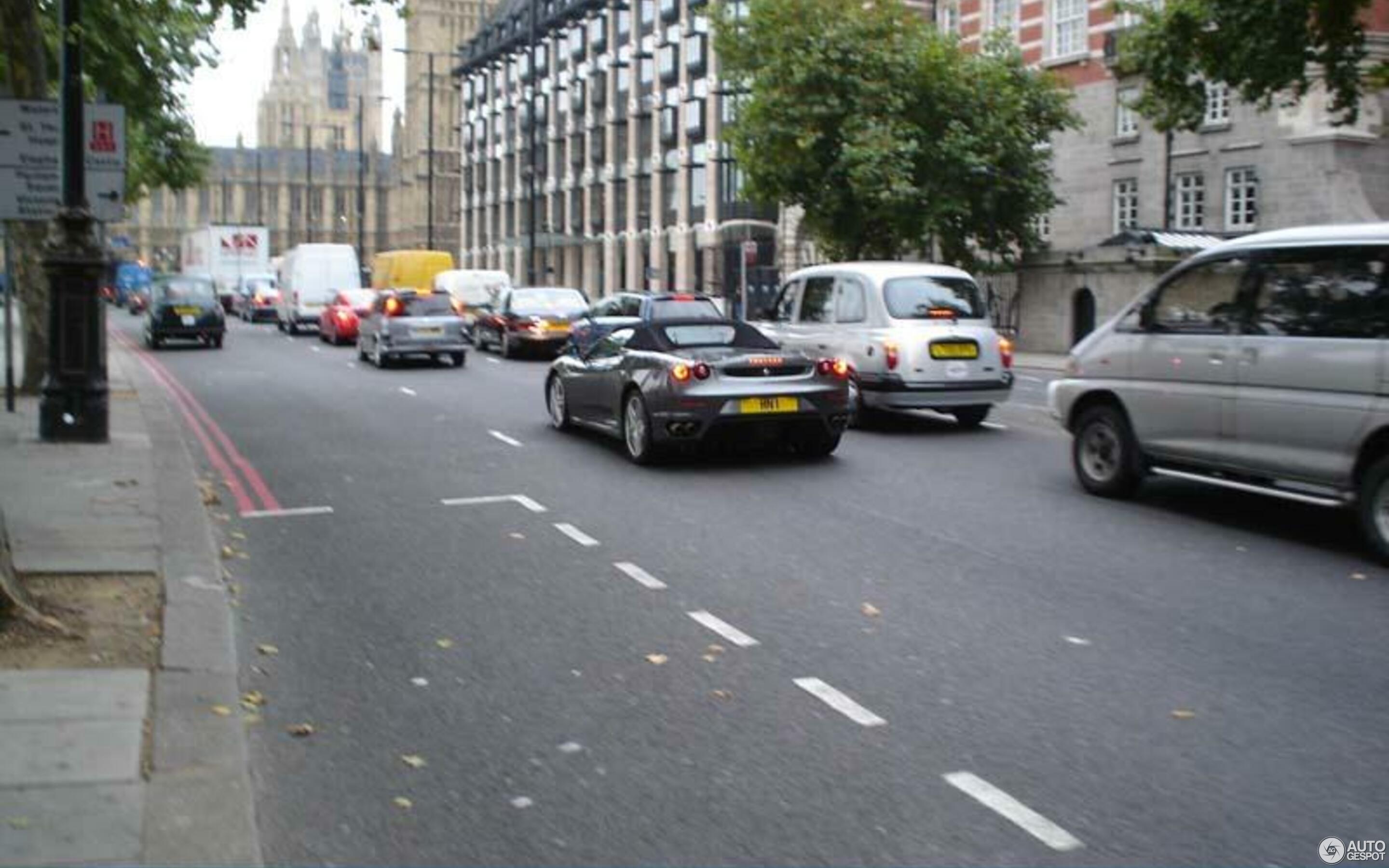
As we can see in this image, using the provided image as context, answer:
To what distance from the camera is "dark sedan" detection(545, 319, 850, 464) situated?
1270 cm

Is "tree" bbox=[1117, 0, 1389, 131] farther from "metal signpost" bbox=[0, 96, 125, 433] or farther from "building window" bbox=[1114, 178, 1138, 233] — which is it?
"building window" bbox=[1114, 178, 1138, 233]

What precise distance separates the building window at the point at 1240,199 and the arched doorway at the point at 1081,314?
13.6ft

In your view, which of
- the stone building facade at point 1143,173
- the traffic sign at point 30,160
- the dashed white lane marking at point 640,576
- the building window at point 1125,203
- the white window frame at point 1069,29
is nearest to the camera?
the dashed white lane marking at point 640,576

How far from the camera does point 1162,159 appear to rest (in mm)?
39562

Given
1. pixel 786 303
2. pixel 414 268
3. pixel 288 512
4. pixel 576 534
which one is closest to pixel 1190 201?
pixel 414 268

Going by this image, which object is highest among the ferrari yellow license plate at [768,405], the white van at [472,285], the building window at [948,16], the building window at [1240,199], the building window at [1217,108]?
the building window at [948,16]

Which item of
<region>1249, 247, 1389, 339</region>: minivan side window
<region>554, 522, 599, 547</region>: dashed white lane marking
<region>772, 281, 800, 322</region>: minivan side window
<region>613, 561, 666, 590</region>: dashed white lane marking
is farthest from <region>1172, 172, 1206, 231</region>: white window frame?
<region>613, 561, 666, 590</region>: dashed white lane marking

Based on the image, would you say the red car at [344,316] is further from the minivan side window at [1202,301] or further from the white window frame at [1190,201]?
the minivan side window at [1202,301]

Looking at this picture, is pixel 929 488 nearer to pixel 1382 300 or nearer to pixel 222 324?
pixel 1382 300

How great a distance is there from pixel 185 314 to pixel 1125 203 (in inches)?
1012

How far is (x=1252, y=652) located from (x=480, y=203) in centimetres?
10321

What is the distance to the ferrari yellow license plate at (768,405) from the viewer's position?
12742 millimetres

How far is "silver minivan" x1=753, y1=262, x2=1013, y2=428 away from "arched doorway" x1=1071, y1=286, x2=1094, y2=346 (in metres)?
21.4

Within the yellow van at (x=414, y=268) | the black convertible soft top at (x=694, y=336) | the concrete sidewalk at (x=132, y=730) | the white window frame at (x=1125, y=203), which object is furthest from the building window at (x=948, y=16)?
the concrete sidewalk at (x=132, y=730)
